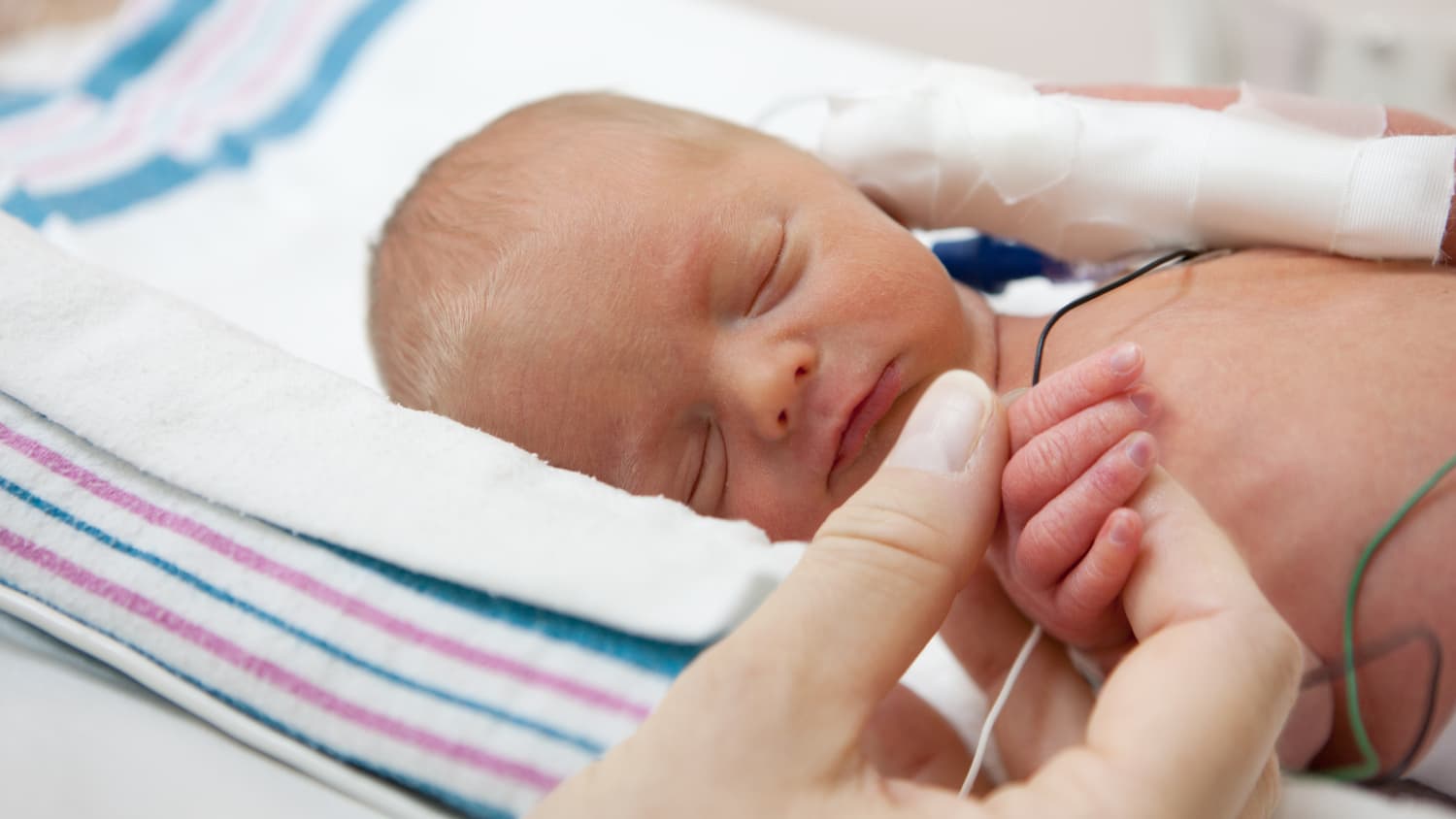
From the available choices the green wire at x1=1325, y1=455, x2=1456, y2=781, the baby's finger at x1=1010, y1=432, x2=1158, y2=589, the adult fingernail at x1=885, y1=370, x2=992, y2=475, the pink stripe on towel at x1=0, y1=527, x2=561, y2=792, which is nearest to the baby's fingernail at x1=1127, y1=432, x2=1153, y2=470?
the baby's finger at x1=1010, y1=432, x2=1158, y2=589

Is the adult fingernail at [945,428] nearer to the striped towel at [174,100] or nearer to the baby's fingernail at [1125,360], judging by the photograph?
the baby's fingernail at [1125,360]

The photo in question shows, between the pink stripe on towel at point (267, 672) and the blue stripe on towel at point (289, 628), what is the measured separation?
0.02 meters

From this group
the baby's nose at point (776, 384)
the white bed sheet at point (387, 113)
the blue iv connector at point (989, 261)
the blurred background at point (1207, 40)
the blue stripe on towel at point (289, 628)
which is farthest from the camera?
the blurred background at point (1207, 40)

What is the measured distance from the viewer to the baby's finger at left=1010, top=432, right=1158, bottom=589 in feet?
2.58

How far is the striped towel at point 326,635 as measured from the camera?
74cm

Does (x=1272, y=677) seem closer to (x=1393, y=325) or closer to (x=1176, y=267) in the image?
(x=1393, y=325)

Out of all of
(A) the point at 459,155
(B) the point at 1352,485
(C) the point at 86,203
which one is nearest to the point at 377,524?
(A) the point at 459,155

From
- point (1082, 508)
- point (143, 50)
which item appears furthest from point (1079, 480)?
point (143, 50)

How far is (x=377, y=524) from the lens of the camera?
2.69ft

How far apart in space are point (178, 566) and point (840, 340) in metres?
0.57

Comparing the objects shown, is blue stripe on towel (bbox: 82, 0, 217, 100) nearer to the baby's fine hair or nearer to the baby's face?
the baby's fine hair

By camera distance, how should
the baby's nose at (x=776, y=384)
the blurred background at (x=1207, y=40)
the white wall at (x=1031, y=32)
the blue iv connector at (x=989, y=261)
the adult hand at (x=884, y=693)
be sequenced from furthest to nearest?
the white wall at (x=1031, y=32) → the blurred background at (x=1207, y=40) → the blue iv connector at (x=989, y=261) → the baby's nose at (x=776, y=384) → the adult hand at (x=884, y=693)

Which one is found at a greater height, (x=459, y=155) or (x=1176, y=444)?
(x=459, y=155)

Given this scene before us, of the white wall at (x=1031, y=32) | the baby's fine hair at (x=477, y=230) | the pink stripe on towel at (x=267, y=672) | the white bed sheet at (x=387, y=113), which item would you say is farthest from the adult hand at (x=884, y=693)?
the white wall at (x=1031, y=32)
